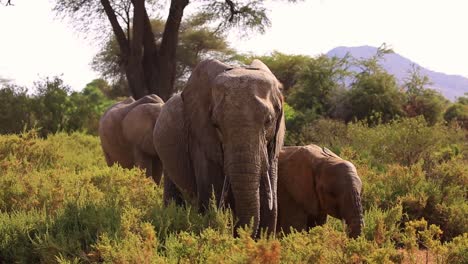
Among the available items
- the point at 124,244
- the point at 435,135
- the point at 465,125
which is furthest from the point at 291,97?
the point at 124,244

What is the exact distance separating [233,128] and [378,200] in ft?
14.0

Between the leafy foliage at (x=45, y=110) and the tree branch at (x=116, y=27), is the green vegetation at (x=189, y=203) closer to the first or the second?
the leafy foliage at (x=45, y=110)

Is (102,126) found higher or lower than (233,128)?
lower

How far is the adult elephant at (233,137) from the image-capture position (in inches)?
178

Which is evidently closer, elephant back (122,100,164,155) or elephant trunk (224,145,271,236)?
elephant trunk (224,145,271,236)

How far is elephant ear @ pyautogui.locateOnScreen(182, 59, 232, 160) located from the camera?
16.3ft

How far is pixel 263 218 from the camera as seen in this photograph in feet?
16.3

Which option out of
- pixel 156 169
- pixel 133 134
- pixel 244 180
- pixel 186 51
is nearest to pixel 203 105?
pixel 244 180

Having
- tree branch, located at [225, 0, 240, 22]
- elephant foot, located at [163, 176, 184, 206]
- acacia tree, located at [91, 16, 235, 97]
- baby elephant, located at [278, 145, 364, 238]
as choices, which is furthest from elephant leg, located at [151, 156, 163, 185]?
acacia tree, located at [91, 16, 235, 97]

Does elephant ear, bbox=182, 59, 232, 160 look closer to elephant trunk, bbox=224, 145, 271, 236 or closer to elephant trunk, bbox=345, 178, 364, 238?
elephant trunk, bbox=224, 145, 271, 236

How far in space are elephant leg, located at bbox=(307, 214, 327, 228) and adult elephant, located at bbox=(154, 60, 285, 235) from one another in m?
1.16

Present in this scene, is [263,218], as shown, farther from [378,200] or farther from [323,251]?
[378,200]

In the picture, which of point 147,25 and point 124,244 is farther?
point 147,25

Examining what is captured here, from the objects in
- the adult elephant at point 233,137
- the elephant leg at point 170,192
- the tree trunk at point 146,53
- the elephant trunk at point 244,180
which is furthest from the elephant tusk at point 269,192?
the tree trunk at point 146,53
